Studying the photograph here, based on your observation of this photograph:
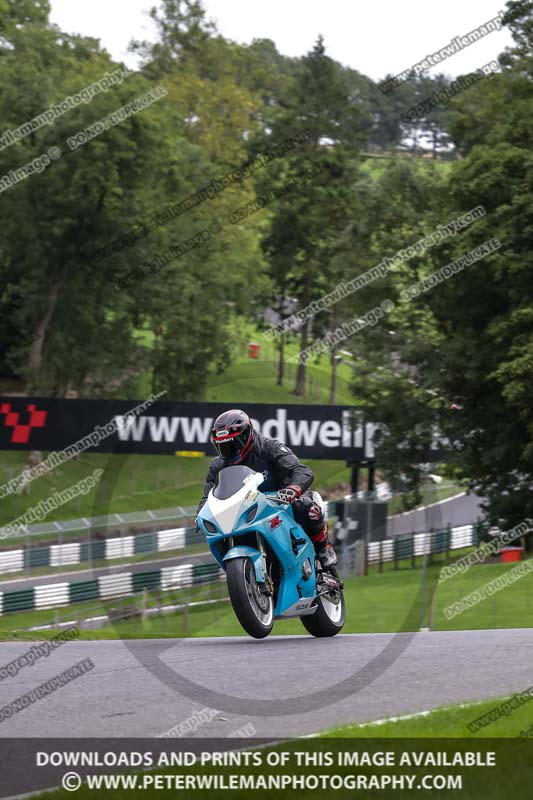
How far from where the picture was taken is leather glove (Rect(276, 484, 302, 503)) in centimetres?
1012

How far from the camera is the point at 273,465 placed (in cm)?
1057

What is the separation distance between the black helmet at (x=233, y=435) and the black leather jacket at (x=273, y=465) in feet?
0.61

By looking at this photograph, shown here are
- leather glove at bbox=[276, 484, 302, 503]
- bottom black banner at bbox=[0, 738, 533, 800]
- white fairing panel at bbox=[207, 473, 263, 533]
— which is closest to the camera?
bottom black banner at bbox=[0, 738, 533, 800]

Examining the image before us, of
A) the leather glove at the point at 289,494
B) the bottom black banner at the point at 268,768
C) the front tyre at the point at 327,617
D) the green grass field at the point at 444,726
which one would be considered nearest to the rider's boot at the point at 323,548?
the front tyre at the point at 327,617

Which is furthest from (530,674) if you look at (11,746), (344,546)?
(344,546)

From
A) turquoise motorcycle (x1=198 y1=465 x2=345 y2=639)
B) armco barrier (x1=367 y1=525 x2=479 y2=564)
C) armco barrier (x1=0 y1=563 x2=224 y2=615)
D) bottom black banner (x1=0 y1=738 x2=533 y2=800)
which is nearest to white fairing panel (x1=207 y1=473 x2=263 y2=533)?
turquoise motorcycle (x1=198 y1=465 x2=345 y2=639)

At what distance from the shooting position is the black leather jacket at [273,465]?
34.2 ft

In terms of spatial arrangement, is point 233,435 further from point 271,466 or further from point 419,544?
point 419,544

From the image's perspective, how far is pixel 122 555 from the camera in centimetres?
3238

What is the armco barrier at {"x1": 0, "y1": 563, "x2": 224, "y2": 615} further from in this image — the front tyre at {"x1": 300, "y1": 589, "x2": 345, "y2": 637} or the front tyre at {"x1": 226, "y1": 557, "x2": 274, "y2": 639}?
the front tyre at {"x1": 226, "y1": 557, "x2": 274, "y2": 639}

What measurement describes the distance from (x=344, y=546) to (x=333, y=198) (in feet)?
111

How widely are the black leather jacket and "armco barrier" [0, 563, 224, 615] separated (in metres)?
17.8

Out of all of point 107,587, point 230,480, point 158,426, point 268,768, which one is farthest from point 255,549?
point 158,426

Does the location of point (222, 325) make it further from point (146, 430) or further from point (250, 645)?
point (250, 645)
